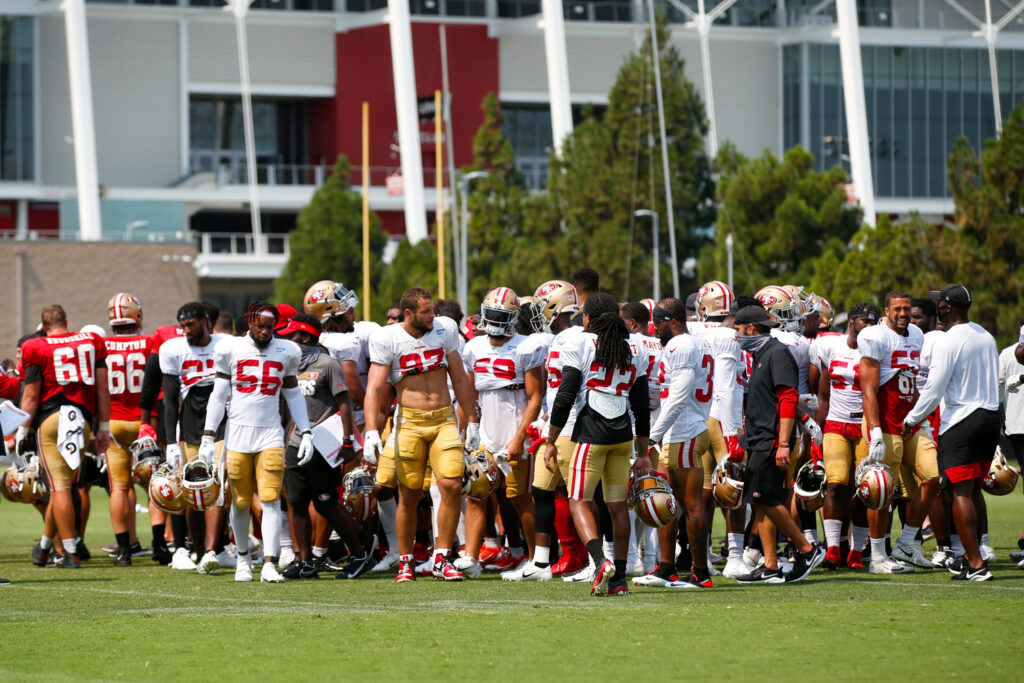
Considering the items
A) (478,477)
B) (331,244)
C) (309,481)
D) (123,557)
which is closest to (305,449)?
(309,481)

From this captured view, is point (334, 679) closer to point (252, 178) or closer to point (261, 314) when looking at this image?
point (261, 314)

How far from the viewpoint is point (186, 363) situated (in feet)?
42.1

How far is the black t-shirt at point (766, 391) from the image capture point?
38.3ft

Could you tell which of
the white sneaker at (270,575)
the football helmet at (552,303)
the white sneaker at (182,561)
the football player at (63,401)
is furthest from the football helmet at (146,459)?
the football helmet at (552,303)

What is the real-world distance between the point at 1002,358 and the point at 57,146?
5755cm

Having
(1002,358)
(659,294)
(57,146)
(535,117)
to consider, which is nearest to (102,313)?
(659,294)

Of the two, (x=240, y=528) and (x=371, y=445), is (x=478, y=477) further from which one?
(x=240, y=528)

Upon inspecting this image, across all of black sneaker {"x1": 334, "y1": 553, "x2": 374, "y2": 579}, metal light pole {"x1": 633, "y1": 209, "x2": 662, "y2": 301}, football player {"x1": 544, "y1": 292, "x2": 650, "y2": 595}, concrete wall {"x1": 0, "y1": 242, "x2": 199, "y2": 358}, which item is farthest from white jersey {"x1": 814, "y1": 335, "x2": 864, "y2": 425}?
concrete wall {"x1": 0, "y1": 242, "x2": 199, "y2": 358}

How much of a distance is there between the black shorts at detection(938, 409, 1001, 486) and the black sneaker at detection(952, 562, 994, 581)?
2.11 feet

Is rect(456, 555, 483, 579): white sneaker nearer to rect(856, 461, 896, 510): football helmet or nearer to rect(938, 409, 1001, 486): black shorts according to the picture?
rect(856, 461, 896, 510): football helmet

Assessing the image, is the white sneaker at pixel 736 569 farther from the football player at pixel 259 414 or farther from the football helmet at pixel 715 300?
the football player at pixel 259 414

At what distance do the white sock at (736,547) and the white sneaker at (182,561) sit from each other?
433cm

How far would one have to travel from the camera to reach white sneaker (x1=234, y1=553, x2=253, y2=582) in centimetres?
1197

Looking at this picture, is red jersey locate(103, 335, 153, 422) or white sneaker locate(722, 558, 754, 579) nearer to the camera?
white sneaker locate(722, 558, 754, 579)
